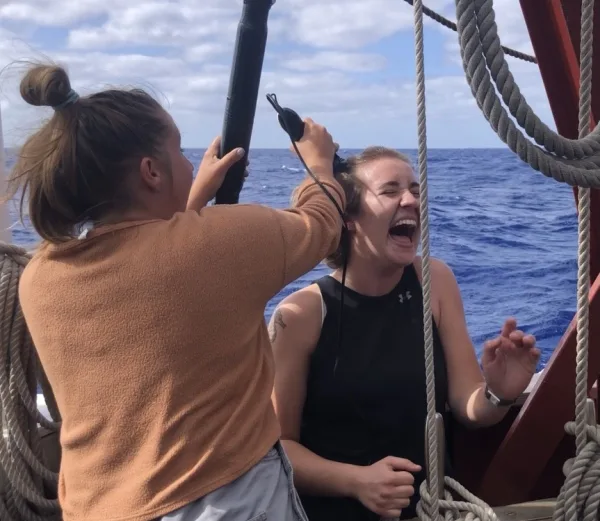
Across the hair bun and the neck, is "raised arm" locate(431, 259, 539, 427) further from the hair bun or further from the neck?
the hair bun

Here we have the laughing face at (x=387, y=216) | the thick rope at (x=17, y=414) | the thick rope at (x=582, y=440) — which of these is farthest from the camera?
the laughing face at (x=387, y=216)

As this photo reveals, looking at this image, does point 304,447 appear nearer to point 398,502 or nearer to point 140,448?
point 398,502

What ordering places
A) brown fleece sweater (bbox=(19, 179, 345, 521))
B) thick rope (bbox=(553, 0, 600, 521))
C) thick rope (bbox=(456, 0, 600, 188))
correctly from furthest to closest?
thick rope (bbox=(553, 0, 600, 521)) → brown fleece sweater (bbox=(19, 179, 345, 521)) → thick rope (bbox=(456, 0, 600, 188))

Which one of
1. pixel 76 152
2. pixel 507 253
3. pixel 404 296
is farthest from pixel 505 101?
pixel 507 253

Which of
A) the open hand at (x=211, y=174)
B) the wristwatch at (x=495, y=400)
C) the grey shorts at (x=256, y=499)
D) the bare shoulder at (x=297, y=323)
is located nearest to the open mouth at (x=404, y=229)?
the bare shoulder at (x=297, y=323)

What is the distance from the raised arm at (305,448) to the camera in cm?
137

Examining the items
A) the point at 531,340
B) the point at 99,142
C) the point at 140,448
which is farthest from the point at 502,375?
the point at 99,142

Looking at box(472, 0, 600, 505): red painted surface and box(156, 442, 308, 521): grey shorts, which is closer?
box(156, 442, 308, 521): grey shorts

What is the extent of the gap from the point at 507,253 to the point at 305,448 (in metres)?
6.57

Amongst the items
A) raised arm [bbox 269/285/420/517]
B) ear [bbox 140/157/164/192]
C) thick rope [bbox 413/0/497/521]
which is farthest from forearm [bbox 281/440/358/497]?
ear [bbox 140/157/164/192]

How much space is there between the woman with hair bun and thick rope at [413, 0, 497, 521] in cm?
17

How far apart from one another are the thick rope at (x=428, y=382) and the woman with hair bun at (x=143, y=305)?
17cm

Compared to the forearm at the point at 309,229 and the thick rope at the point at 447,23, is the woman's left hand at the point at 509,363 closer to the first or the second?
the forearm at the point at 309,229

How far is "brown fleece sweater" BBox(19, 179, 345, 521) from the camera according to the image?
3.27 ft
